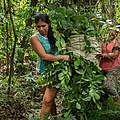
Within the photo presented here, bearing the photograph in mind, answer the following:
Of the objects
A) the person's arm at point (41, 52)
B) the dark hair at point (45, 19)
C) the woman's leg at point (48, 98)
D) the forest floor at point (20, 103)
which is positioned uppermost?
the dark hair at point (45, 19)

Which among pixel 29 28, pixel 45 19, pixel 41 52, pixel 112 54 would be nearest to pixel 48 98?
pixel 41 52

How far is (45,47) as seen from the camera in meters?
2.04

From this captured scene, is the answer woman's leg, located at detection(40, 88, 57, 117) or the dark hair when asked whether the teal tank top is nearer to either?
the dark hair

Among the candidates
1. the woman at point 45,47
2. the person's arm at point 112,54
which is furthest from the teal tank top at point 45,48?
the person's arm at point 112,54

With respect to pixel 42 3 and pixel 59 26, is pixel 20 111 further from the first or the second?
pixel 42 3

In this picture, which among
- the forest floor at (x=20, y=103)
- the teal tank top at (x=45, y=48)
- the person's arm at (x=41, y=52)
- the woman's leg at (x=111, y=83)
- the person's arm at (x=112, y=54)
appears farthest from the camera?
the forest floor at (x=20, y=103)

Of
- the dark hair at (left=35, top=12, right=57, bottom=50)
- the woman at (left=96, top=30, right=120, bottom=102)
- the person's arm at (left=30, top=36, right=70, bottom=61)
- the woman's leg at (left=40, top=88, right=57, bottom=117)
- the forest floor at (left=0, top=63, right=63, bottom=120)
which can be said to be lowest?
the forest floor at (left=0, top=63, right=63, bottom=120)

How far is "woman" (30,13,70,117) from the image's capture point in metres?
1.95

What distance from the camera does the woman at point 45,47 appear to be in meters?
1.95

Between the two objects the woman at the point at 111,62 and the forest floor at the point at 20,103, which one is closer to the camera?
the woman at the point at 111,62

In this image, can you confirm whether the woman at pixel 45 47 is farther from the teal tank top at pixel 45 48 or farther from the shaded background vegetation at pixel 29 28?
Answer: the shaded background vegetation at pixel 29 28

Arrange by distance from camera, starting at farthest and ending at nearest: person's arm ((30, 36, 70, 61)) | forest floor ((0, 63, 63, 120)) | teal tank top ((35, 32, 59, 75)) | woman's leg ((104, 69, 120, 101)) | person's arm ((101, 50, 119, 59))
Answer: forest floor ((0, 63, 63, 120)), woman's leg ((104, 69, 120, 101)), person's arm ((101, 50, 119, 59)), teal tank top ((35, 32, 59, 75)), person's arm ((30, 36, 70, 61))

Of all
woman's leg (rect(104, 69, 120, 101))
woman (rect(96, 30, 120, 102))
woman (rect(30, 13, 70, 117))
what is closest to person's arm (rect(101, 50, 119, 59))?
woman (rect(96, 30, 120, 102))

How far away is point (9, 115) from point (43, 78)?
1117 mm
